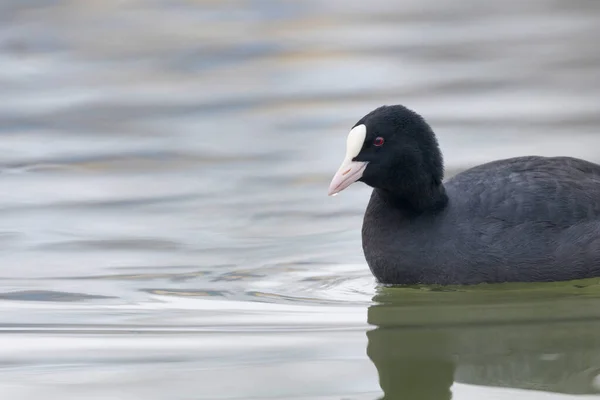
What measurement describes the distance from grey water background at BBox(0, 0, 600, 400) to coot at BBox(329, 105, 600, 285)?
0.33ft

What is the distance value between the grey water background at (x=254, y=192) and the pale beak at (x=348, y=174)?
18.9 inches

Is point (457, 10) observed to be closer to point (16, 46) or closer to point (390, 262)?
point (16, 46)

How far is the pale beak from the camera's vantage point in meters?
6.14

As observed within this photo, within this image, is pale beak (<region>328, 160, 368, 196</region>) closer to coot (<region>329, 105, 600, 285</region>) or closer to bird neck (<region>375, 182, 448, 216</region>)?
coot (<region>329, 105, 600, 285</region>)

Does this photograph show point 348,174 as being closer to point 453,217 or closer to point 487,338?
point 453,217

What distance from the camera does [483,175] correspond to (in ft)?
21.5

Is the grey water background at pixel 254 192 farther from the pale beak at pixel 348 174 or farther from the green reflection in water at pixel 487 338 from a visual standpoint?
the pale beak at pixel 348 174

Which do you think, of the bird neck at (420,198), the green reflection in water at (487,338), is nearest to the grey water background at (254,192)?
the green reflection in water at (487,338)

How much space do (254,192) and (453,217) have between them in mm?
2003

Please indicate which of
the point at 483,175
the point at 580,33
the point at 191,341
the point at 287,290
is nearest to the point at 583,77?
the point at 580,33

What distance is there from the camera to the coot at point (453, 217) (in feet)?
20.4

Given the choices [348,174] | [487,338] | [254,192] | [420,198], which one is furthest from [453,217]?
[254,192]

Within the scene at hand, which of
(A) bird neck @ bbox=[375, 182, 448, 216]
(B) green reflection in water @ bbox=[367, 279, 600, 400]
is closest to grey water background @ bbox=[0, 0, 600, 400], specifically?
(B) green reflection in water @ bbox=[367, 279, 600, 400]

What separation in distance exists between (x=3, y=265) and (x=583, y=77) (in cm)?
535
